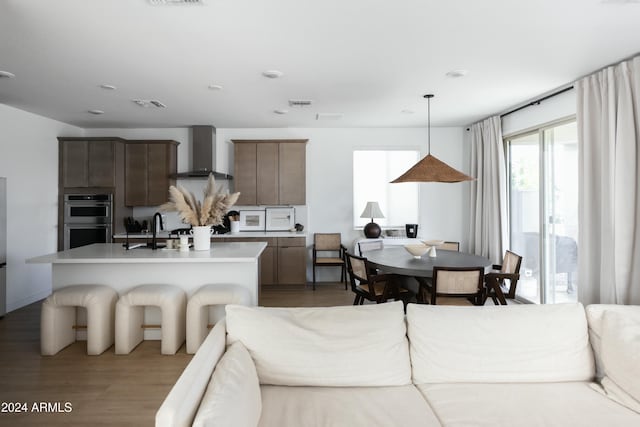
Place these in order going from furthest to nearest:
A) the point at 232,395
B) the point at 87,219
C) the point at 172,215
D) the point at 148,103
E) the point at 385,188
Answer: the point at 385,188, the point at 172,215, the point at 87,219, the point at 148,103, the point at 232,395

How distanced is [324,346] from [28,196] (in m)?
5.28

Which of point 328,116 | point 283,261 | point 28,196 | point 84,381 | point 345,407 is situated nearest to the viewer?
point 345,407

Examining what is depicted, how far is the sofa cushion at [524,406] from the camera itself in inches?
61.6

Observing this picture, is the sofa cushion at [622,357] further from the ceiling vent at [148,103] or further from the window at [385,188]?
the ceiling vent at [148,103]

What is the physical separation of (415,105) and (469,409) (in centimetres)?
398

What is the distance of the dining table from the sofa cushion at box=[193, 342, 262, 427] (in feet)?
6.30

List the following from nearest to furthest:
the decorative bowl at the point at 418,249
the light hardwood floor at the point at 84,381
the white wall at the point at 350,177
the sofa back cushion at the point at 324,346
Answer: the sofa back cushion at the point at 324,346, the light hardwood floor at the point at 84,381, the decorative bowl at the point at 418,249, the white wall at the point at 350,177

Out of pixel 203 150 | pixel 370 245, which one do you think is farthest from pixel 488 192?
pixel 203 150

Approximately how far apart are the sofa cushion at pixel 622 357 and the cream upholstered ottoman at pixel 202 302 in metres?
2.56

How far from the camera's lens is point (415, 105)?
15.8ft

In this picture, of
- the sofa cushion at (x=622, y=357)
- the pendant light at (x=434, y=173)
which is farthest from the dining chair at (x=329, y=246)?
the sofa cushion at (x=622, y=357)

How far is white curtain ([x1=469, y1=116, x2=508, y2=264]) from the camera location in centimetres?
521

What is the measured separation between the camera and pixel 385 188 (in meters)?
6.56

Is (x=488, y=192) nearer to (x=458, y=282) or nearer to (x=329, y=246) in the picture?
(x=329, y=246)
